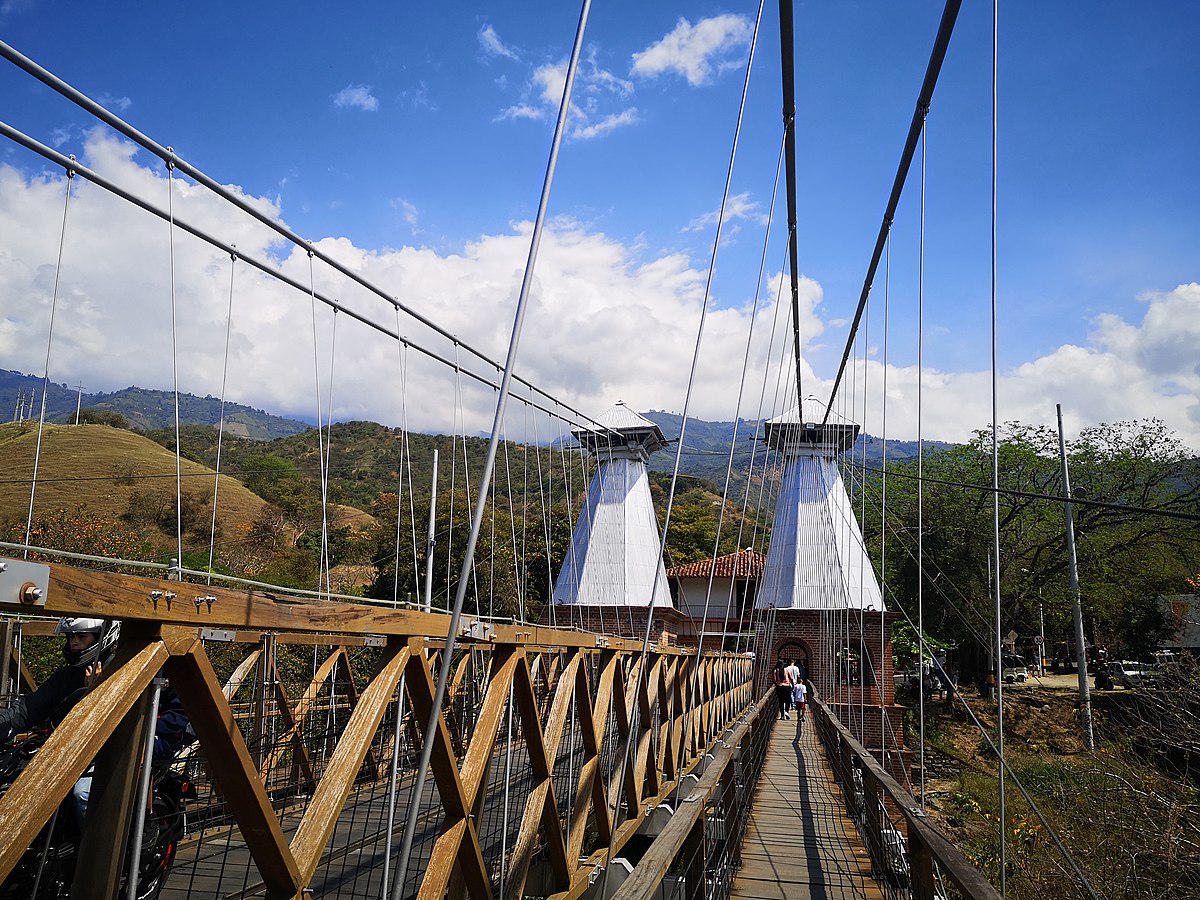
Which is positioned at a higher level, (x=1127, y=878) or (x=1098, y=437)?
(x=1098, y=437)

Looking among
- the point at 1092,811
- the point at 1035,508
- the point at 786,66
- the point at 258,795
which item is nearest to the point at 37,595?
the point at 258,795

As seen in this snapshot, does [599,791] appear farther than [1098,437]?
No

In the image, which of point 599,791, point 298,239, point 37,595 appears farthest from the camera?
point 298,239

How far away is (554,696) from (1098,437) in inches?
908

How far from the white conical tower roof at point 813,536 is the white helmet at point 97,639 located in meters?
14.9

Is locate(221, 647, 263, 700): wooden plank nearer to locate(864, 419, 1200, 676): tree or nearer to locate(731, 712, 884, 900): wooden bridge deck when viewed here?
locate(731, 712, 884, 900): wooden bridge deck

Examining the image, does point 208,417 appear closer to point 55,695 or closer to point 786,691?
point 786,691

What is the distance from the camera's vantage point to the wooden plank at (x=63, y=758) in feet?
3.49

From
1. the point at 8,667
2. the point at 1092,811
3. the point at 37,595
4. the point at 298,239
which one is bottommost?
the point at 1092,811

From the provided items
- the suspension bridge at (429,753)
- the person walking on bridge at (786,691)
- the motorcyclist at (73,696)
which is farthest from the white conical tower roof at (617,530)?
the motorcyclist at (73,696)

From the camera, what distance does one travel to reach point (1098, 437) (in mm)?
21953

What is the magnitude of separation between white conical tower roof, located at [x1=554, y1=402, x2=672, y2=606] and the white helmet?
45.8 ft

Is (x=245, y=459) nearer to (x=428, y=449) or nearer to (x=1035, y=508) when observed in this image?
(x=428, y=449)

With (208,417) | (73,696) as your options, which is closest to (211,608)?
(73,696)
